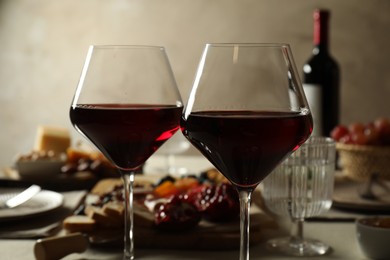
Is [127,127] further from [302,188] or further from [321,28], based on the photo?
[321,28]

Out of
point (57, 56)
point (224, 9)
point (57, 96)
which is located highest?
point (224, 9)

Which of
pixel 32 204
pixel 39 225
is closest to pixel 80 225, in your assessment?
pixel 39 225

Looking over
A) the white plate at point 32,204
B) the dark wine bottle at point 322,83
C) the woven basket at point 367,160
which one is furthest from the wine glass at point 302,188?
the dark wine bottle at point 322,83

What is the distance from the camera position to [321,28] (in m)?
1.83

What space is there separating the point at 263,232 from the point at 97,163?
25.5 inches

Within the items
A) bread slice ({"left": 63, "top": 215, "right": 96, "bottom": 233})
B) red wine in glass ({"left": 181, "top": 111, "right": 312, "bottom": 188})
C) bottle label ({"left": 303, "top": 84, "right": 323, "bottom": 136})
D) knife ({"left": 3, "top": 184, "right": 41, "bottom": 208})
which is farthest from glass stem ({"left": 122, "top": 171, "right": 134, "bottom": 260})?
bottle label ({"left": 303, "top": 84, "right": 323, "bottom": 136})

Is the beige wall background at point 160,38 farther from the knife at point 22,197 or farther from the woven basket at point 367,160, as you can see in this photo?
the knife at point 22,197

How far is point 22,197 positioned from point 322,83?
951mm

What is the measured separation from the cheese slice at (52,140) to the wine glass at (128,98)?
43.6 inches

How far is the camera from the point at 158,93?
806 millimetres

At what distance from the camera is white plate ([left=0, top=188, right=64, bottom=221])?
44.0 inches

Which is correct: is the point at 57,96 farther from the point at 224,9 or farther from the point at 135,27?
the point at 224,9

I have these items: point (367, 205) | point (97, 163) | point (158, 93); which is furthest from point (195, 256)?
point (97, 163)

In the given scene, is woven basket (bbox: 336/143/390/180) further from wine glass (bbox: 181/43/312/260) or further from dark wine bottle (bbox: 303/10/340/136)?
wine glass (bbox: 181/43/312/260)
